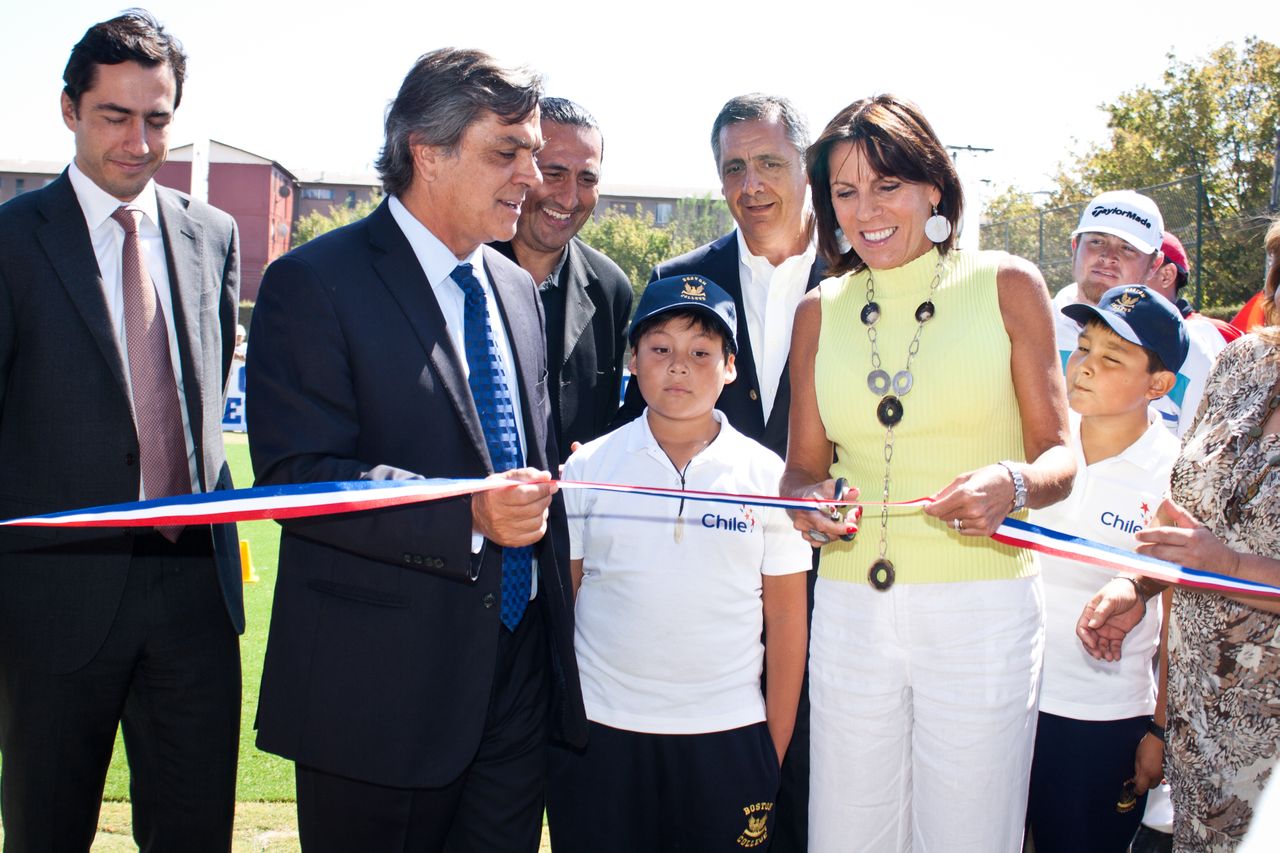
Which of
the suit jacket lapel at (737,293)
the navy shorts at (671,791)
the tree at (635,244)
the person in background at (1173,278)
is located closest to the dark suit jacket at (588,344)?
the suit jacket lapel at (737,293)

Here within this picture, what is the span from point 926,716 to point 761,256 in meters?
2.19

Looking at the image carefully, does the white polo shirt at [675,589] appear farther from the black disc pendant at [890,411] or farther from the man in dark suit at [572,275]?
the man in dark suit at [572,275]

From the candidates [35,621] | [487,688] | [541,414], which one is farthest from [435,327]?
[35,621]

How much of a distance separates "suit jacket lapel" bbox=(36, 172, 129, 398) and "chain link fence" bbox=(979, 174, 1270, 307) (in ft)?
57.0

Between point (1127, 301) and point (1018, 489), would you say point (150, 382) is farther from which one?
point (1127, 301)

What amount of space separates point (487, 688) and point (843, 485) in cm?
110

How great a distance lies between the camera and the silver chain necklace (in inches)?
109

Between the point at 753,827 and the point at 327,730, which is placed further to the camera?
the point at 753,827

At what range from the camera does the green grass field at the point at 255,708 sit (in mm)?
4926

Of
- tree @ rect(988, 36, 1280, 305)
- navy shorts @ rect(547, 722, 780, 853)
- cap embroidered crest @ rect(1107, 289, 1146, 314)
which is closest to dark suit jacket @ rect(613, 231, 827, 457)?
cap embroidered crest @ rect(1107, 289, 1146, 314)

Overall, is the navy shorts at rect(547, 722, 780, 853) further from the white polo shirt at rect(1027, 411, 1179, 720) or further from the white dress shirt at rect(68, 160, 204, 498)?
the white dress shirt at rect(68, 160, 204, 498)

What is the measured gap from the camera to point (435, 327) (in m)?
2.72

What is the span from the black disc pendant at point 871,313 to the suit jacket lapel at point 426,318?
1138mm

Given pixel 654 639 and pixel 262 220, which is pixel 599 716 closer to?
pixel 654 639
